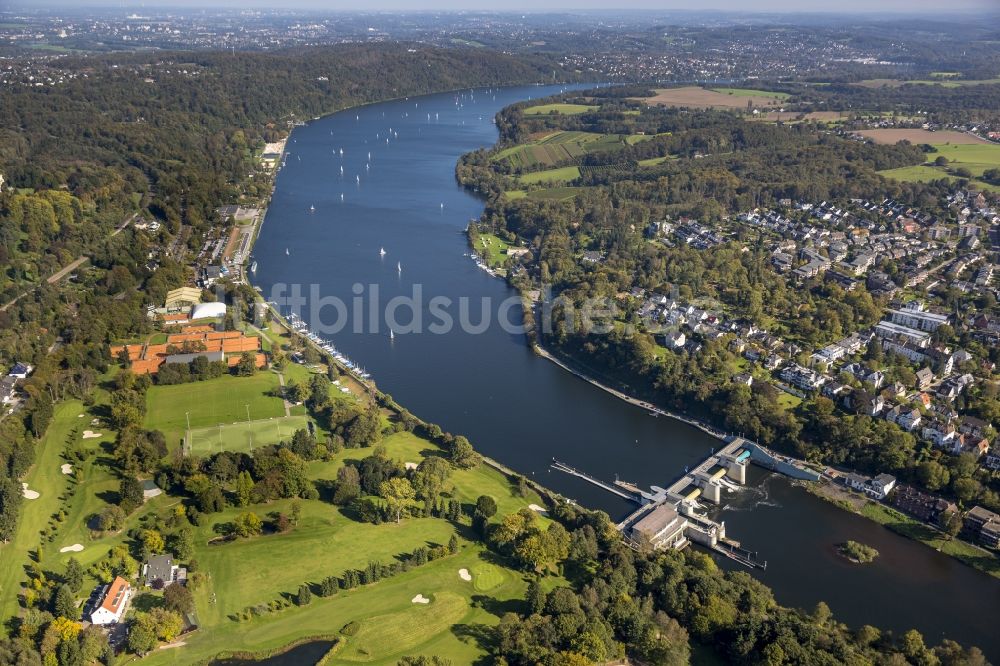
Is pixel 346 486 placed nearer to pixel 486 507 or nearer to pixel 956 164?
pixel 486 507

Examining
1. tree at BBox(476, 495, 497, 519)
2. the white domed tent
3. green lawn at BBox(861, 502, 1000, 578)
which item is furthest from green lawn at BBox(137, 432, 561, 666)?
the white domed tent

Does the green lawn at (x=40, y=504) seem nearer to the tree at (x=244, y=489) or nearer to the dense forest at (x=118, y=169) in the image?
the dense forest at (x=118, y=169)

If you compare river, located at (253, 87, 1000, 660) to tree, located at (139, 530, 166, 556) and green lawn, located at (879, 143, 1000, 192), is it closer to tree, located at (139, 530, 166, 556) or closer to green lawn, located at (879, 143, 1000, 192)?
tree, located at (139, 530, 166, 556)

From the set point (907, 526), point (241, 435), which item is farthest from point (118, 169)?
point (907, 526)

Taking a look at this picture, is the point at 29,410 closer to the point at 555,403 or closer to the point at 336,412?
the point at 336,412

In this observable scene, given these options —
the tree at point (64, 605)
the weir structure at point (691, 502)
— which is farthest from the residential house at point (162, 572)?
the weir structure at point (691, 502)

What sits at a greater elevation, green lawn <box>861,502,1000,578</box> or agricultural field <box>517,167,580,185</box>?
agricultural field <box>517,167,580,185</box>

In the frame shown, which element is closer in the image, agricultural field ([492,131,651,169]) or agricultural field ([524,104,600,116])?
agricultural field ([492,131,651,169])
